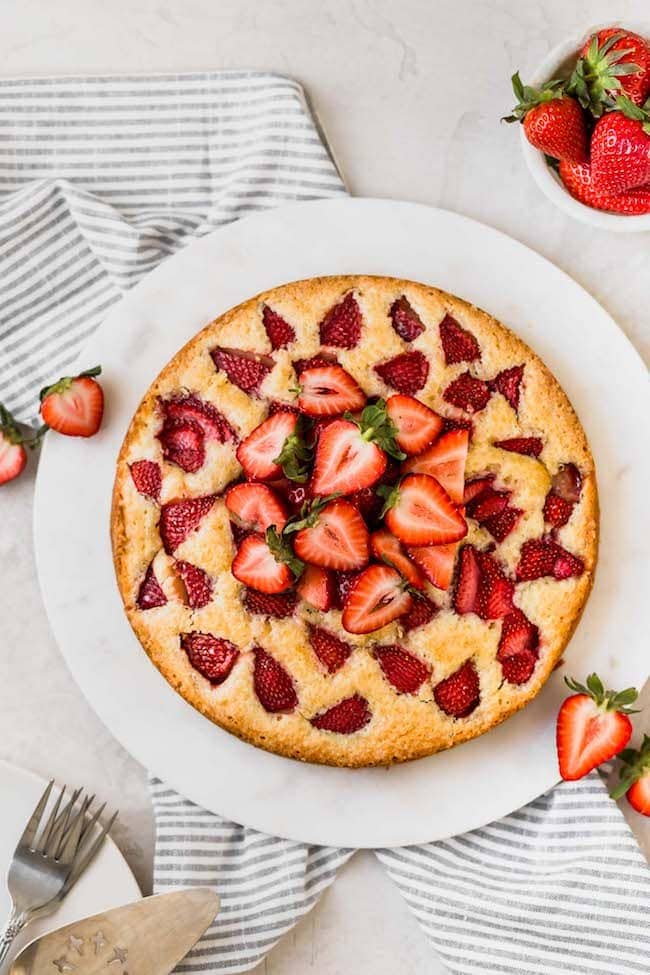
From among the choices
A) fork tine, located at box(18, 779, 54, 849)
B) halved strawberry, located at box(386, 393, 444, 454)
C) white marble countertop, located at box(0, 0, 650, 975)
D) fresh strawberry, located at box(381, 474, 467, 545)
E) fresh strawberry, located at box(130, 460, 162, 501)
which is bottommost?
fork tine, located at box(18, 779, 54, 849)

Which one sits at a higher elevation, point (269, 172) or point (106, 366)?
point (269, 172)

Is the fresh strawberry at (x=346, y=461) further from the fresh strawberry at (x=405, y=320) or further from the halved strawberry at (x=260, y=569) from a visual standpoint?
the fresh strawberry at (x=405, y=320)

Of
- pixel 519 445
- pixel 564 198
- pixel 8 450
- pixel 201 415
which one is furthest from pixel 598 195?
pixel 8 450

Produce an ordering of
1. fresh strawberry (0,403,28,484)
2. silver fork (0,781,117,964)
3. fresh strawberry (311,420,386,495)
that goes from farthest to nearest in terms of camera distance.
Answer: fresh strawberry (0,403,28,484) < silver fork (0,781,117,964) < fresh strawberry (311,420,386,495)

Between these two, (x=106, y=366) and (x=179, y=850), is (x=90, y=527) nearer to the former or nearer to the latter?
(x=106, y=366)

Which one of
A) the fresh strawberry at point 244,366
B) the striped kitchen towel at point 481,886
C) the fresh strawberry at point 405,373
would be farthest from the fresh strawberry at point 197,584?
the fresh strawberry at point 405,373

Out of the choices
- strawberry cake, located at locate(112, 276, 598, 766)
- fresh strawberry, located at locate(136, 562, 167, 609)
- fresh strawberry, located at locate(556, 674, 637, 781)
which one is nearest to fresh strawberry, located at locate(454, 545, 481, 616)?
strawberry cake, located at locate(112, 276, 598, 766)

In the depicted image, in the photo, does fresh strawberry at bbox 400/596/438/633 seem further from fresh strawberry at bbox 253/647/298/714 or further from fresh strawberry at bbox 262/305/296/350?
fresh strawberry at bbox 262/305/296/350

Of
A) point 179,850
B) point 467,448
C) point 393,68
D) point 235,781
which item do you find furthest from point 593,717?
point 393,68
